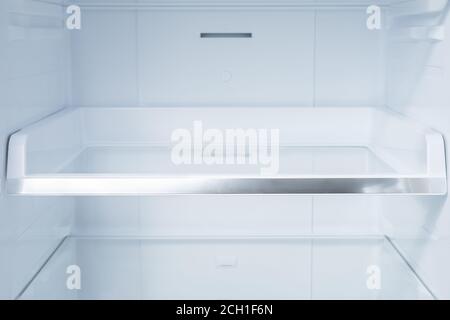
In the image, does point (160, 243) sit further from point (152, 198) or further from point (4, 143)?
point (4, 143)

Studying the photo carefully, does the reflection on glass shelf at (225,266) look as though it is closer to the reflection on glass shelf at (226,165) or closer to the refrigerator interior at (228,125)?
the refrigerator interior at (228,125)

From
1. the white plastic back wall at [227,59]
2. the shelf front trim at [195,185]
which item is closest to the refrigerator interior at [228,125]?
the white plastic back wall at [227,59]

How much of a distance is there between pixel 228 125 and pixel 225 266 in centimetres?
31

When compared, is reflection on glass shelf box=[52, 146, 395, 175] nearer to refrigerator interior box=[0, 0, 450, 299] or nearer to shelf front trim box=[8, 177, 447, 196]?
refrigerator interior box=[0, 0, 450, 299]

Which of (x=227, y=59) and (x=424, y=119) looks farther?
(x=227, y=59)

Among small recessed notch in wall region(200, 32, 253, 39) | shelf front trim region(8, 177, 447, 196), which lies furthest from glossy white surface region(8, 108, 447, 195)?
small recessed notch in wall region(200, 32, 253, 39)

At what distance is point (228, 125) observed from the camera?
5.08ft

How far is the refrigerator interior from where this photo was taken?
1.47m

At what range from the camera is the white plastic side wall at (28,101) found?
111cm

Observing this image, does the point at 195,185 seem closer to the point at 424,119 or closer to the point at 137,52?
the point at 424,119

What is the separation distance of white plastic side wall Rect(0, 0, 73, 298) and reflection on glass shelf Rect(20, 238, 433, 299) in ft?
0.39

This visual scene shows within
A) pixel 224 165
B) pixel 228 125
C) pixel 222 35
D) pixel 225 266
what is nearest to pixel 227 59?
pixel 222 35

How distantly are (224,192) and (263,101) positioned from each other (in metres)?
0.56

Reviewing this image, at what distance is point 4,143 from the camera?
1.11 meters
